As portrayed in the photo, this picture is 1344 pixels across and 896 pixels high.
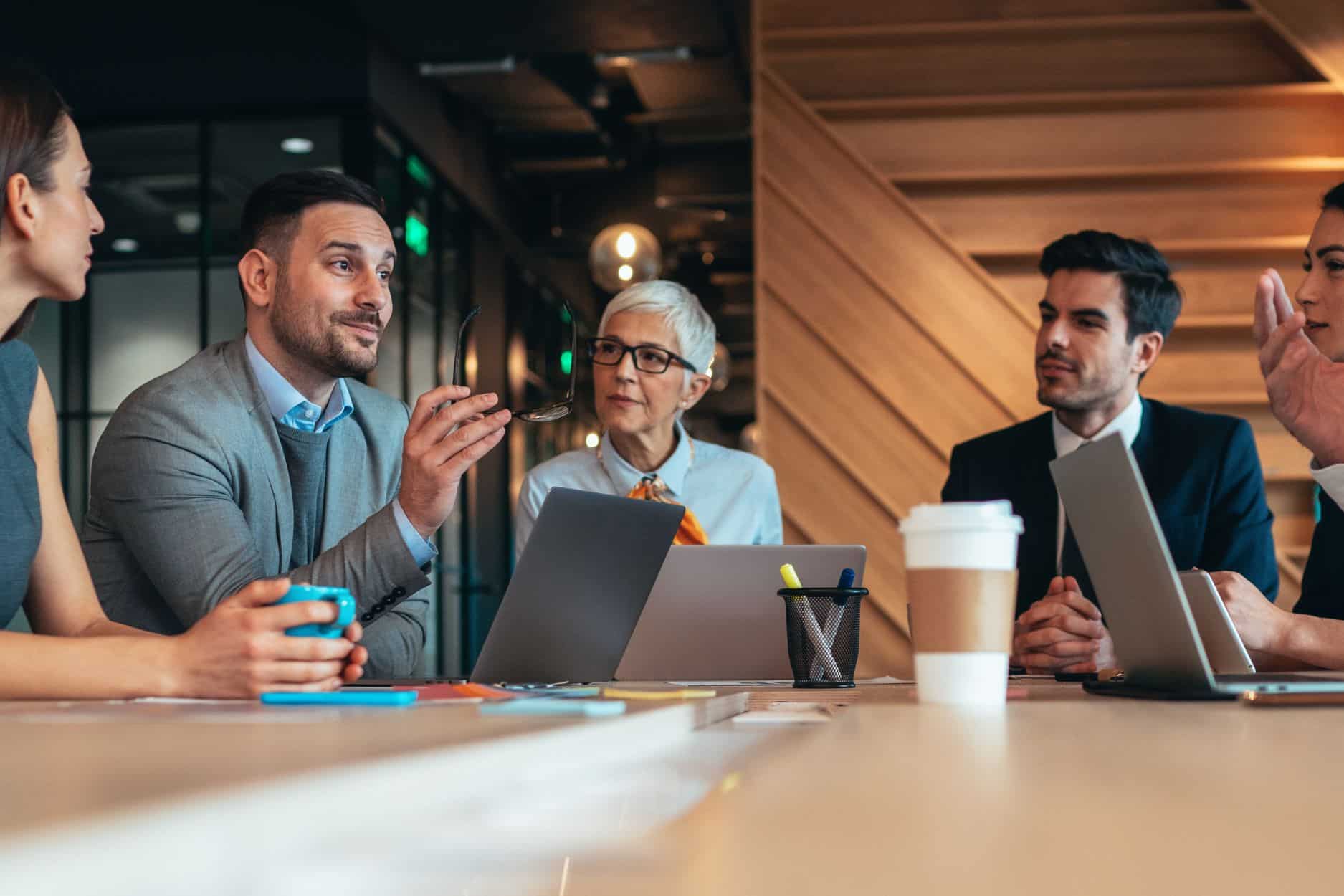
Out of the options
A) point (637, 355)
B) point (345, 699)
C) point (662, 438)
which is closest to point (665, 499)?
point (662, 438)

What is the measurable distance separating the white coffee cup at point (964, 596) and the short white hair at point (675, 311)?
7.21 feet

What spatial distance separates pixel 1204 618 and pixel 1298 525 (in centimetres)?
316

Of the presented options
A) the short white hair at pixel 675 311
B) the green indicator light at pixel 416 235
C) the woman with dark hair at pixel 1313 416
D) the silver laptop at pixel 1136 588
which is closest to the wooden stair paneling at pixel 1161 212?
the short white hair at pixel 675 311

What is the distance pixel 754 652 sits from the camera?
1977mm

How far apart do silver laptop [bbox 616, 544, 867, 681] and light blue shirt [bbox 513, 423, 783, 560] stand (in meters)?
1.09

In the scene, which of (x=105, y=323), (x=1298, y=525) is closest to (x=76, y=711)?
(x=1298, y=525)

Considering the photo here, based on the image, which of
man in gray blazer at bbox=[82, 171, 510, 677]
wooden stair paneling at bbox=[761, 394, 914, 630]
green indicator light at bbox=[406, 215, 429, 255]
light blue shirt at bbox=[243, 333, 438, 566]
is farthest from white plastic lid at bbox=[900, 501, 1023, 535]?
green indicator light at bbox=[406, 215, 429, 255]

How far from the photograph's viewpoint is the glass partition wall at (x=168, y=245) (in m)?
6.19

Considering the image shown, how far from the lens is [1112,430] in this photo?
253cm

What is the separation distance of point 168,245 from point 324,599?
5.87m

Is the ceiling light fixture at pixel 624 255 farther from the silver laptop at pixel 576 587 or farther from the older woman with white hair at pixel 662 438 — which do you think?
the silver laptop at pixel 576 587

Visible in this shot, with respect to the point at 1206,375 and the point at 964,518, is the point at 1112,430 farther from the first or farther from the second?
the point at 1206,375

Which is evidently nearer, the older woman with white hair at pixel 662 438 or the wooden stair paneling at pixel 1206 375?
the older woman with white hair at pixel 662 438

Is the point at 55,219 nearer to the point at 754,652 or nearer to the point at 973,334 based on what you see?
the point at 754,652
